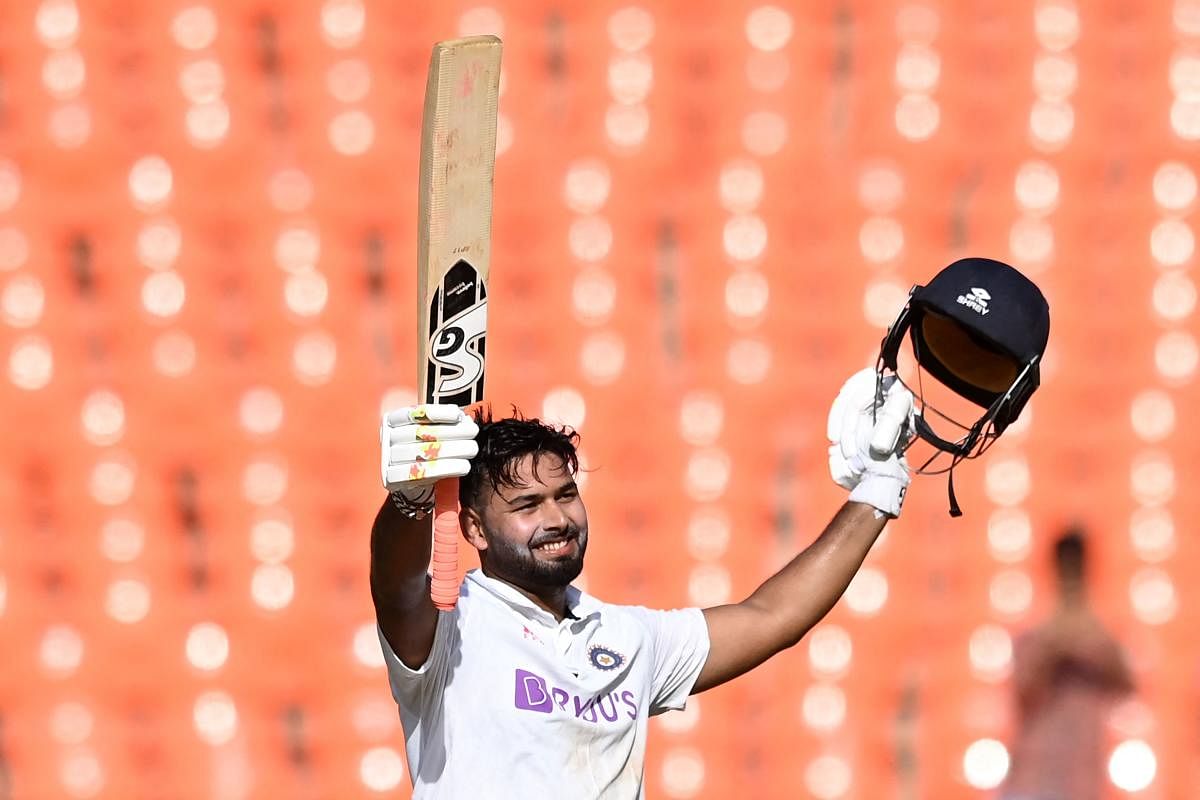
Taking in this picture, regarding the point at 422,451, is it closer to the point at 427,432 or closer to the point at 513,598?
the point at 427,432

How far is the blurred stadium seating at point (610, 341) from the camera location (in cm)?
356

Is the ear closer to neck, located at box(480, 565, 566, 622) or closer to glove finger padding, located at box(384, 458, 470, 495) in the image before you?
neck, located at box(480, 565, 566, 622)

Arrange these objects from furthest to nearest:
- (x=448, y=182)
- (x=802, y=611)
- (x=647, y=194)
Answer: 1. (x=647, y=194)
2. (x=802, y=611)
3. (x=448, y=182)

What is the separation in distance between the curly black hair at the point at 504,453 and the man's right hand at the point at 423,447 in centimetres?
24

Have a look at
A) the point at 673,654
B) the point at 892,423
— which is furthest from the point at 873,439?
the point at 673,654

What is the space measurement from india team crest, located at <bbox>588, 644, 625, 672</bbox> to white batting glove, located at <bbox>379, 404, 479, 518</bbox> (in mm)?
349

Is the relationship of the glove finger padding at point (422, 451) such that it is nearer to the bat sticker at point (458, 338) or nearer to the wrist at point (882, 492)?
the bat sticker at point (458, 338)

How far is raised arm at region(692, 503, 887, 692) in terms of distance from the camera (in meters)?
2.16

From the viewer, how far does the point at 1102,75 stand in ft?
12.5

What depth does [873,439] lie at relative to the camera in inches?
83.9

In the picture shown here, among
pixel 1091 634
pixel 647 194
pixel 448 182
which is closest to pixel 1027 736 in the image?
pixel 1091 634

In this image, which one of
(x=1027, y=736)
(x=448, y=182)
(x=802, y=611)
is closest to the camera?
(x=448, y=182)

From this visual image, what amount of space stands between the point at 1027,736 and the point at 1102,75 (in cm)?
148

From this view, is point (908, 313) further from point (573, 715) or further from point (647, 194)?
point (647, 194)
